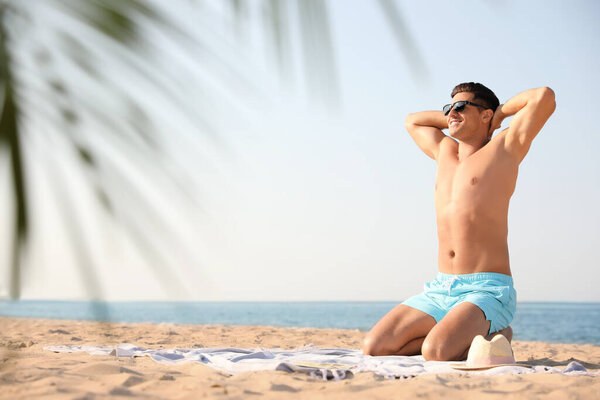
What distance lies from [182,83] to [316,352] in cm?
353

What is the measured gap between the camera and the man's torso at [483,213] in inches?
144

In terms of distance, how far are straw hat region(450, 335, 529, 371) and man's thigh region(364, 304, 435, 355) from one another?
670mm

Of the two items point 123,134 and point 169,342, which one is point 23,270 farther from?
point 169,342

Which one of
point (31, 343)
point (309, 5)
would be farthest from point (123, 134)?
point (31, 343)

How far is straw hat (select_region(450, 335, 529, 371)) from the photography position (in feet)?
9.58

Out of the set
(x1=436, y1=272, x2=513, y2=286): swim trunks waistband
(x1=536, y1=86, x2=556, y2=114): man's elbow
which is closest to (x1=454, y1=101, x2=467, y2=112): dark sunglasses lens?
Result: (x1=536, y1=86, x2=556, y2=114): man's elbow


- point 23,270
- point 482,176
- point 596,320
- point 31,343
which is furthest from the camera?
point 596,320

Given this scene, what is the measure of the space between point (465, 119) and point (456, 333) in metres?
1.46

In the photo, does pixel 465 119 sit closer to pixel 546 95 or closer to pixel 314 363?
pixel 546 95

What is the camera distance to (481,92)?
3867mm

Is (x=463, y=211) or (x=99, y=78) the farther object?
(x=463, y=211)

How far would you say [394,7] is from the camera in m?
0.49

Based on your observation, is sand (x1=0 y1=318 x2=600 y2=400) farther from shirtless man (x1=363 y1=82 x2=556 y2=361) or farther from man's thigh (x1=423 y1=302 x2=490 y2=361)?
shirtless man (x1=363 y1=82 x2=556 y2=361)

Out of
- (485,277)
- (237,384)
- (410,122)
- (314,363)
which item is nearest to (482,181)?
(485,277)
